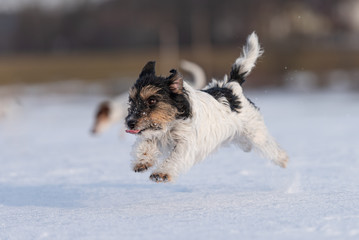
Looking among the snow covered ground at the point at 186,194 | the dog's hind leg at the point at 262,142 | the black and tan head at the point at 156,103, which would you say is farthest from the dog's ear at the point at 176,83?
the dog's hind leg at the point at 262,142

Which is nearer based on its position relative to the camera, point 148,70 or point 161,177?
point 161,177

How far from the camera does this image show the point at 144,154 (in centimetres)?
431

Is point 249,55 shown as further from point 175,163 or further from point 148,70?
point 175,163

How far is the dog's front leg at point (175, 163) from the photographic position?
4.00 meters

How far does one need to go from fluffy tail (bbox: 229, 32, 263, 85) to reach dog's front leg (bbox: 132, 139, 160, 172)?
1251 mm

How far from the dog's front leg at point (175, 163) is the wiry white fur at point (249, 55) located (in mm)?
1328

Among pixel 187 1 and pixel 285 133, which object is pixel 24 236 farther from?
pixel 187 1

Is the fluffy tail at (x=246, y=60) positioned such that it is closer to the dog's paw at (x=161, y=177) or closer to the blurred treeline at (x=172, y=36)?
the dog's paw at (x=161, y=177)

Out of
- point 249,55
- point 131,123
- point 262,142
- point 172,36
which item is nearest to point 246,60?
point 249,55

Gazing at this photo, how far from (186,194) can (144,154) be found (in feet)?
→ 2.27

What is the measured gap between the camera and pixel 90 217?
3969 millimetres

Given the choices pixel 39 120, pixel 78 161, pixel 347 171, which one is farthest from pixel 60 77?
pixel 347 171

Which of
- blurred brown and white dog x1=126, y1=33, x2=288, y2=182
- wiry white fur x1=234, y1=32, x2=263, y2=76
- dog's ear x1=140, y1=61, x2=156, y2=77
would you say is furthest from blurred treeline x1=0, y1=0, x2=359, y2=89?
dog's ear x1=140, y1=61, x2=156, y2=77

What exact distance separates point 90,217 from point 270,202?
134 cm
